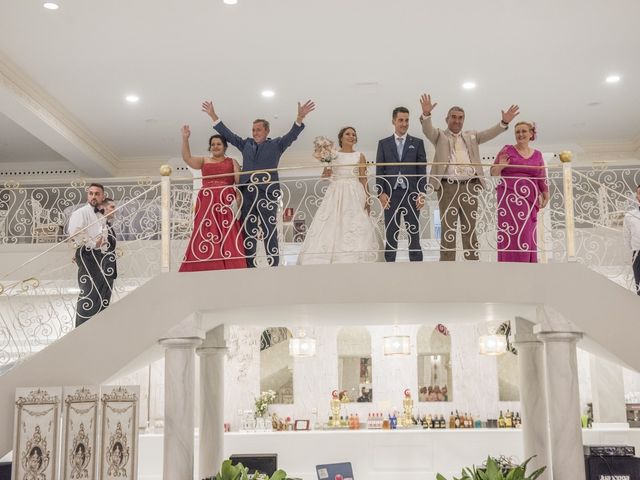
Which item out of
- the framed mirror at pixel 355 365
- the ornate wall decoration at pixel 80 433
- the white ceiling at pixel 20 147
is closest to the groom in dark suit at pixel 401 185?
the ornate wall decoration at pixel 80 433

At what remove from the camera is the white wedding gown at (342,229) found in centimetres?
821

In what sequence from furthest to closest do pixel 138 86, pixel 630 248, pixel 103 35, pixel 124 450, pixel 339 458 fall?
pixel 339 458 → pixel 138 86 → pixel 103 35 → pixel 630 248 → pixel 124 450

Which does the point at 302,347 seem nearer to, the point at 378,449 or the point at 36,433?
the point at 378,449

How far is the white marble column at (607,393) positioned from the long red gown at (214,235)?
25.4ft

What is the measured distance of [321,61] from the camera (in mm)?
11234

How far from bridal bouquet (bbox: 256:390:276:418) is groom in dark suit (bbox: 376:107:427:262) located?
6716mm

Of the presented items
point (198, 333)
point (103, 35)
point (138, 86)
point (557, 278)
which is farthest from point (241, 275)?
point (138, 86)

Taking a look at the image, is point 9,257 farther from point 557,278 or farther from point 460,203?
point 557,278

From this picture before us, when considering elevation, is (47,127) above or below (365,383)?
above

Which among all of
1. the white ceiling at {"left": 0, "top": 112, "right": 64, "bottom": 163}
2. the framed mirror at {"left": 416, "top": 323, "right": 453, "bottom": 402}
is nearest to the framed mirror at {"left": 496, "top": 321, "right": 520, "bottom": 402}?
the framed mirror at {"left": 416, "top": 323, "right": 453, "bottom": 402}

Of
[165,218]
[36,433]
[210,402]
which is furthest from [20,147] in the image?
[36,433]

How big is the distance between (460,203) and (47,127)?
22.9 feet

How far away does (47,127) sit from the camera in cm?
1227

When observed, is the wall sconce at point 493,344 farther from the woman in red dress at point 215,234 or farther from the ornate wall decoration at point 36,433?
the ornate wall decoration at point 36,433
